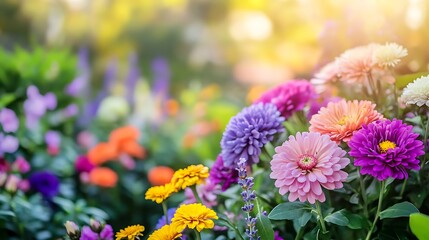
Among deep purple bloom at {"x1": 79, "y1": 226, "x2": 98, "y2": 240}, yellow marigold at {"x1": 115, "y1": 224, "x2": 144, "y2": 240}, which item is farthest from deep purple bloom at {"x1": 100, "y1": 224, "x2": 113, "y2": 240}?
yellow marigold at {"x1": 115, "y1": 224, "x2": 144, "y2": 240}

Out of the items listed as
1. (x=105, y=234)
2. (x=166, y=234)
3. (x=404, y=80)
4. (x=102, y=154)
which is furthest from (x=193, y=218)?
(x=102, y=154)

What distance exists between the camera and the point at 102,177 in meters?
1.98

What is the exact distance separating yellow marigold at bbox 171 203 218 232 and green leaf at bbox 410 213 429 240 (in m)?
0.30

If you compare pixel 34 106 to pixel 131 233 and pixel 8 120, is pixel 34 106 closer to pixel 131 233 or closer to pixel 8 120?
pixel 8 120

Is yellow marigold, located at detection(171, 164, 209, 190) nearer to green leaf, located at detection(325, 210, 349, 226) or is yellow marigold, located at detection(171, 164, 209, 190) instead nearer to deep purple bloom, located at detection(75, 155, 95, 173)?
green leaf, located at detection(325, 210, 349, 226)

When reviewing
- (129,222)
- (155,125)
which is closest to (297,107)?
(129,222)

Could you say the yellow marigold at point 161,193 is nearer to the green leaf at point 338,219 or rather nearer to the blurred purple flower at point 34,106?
the green leaf at point 338,219

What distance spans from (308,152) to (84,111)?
6.85ft

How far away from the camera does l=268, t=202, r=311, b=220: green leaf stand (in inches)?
35.2

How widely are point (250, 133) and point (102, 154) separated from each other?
1190 mm

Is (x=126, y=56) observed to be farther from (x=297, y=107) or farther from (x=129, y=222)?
(x=297, y=107)

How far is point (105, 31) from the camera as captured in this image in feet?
13.4

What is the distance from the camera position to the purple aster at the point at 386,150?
831 mm

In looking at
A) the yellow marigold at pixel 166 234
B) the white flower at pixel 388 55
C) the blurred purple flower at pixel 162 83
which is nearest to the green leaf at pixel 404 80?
the white flower at pixel 388 55
